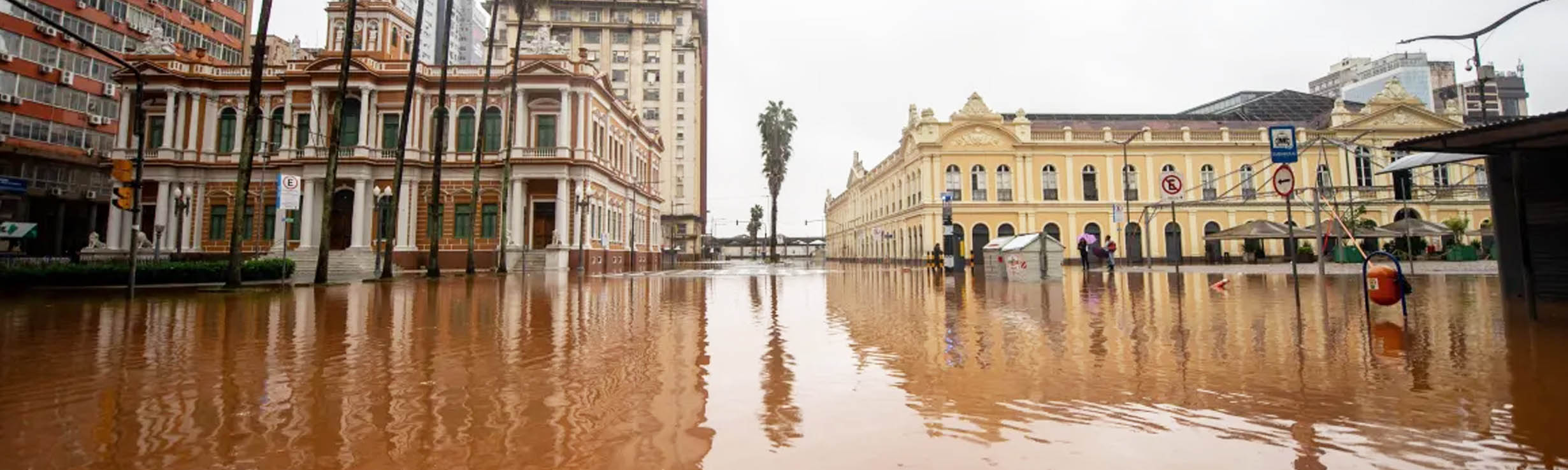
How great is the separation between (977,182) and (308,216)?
37602 mm

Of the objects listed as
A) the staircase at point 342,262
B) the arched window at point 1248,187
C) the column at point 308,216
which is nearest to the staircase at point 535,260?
the staircase at point 342,262

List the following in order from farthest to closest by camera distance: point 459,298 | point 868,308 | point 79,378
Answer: point 459,298, point 868,308, point 79,378

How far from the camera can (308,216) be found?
31312 millimetres

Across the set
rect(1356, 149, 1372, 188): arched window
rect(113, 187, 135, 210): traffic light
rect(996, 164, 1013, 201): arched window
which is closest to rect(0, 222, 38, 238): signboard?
rect(113, 187, 135, 210): traffic light

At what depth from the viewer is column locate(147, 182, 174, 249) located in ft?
106

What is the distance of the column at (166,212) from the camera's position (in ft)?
106

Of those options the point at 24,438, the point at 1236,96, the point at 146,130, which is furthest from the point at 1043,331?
the point at 1236,96

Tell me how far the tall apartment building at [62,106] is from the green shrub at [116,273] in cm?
2367

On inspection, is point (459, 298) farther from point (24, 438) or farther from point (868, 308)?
point (24, 438)

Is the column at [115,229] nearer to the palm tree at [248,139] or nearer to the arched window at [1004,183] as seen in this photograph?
the palm tree at [248,139]

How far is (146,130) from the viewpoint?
3388cm

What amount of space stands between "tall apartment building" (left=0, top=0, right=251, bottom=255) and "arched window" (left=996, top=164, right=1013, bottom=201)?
4619cm

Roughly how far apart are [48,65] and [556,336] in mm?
51014

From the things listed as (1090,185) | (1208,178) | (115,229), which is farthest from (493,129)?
(1208,178)
